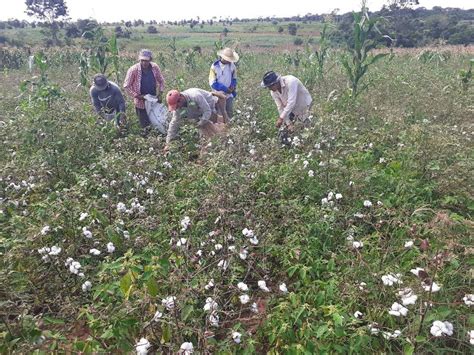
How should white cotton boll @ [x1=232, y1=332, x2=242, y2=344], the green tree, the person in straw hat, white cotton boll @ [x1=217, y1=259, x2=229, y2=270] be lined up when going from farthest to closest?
the green tree < the person in straw hat < white cotton boll @ [x1=217, y1=259, x2=229, y2=270] < white cotton boll @ [x1=232, y1=332, x2=242, y2=344]

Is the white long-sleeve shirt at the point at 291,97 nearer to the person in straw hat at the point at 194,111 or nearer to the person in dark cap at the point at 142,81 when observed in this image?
the person in straw hat at the point at 194,111

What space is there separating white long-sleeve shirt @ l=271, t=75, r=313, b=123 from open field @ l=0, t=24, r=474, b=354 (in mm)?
434

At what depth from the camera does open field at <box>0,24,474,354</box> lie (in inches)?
88.9

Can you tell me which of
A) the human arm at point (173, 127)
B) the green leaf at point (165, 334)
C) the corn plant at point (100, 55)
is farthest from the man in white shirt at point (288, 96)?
the corn plant at point (100, 55)

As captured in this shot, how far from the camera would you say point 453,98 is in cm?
648

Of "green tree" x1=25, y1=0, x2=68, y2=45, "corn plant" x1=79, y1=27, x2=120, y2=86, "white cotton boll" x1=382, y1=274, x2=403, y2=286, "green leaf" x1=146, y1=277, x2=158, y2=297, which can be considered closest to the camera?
"white cotton boll" x1=382, y1=274, x2=403, y2=286

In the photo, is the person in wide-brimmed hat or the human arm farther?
the person in wide-brimmed hat

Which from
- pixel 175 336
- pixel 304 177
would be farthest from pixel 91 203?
pixel 304 177

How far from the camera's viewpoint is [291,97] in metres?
5.31

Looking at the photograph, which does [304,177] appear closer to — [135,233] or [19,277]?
[135,233]

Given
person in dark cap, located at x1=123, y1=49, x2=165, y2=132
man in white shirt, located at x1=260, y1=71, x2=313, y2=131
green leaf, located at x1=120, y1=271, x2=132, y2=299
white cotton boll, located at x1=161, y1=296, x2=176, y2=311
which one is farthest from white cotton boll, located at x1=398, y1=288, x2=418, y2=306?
person in dark cap, located at x1=123, y1=49, x2=165, y2=132

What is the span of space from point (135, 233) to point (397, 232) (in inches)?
86.6

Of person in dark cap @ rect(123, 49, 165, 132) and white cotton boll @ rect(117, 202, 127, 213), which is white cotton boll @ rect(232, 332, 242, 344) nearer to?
white cotton boll @ rect(117, 202, 127, 213)

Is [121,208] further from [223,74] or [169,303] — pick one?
[223,74]
